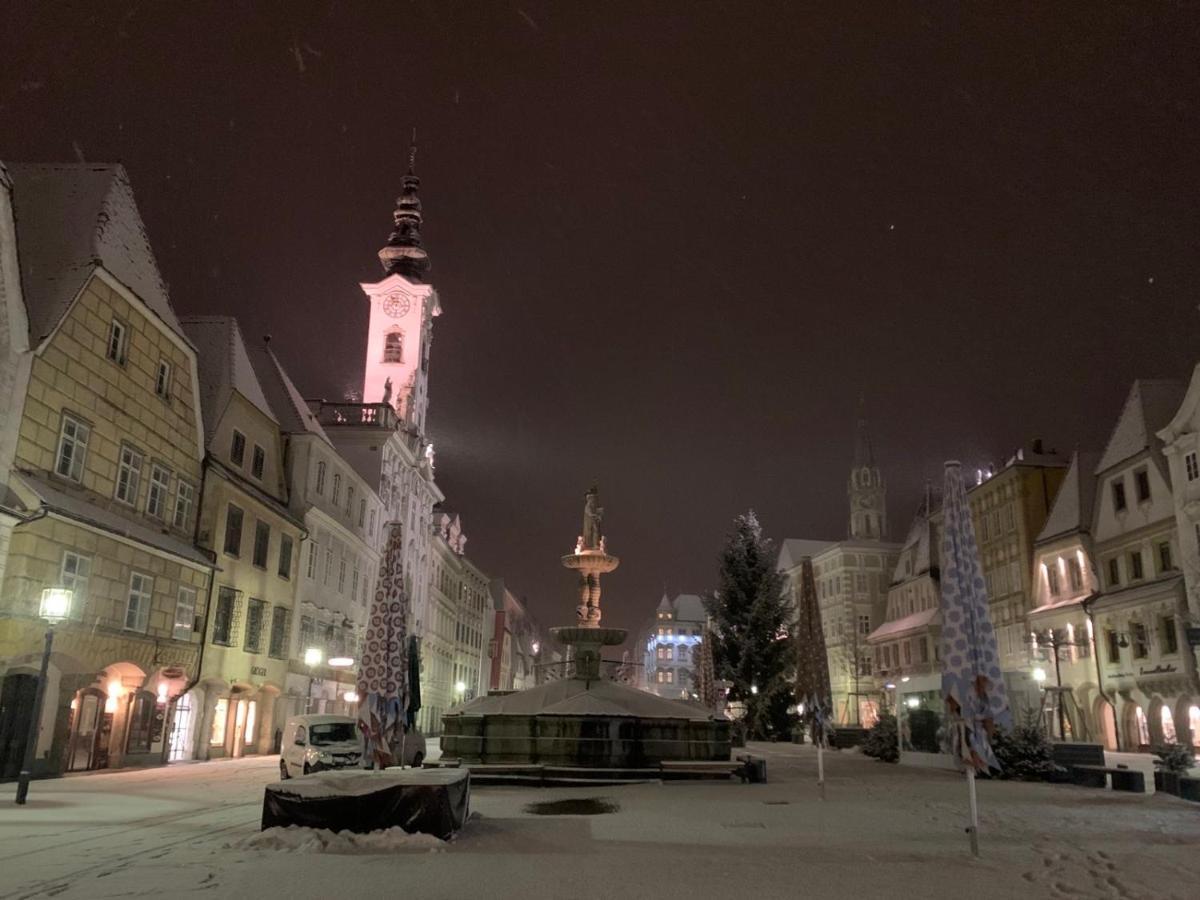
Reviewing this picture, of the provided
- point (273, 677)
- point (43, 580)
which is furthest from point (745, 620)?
point (43, 580)

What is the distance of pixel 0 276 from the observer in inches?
827

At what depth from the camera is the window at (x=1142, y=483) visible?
4019cm

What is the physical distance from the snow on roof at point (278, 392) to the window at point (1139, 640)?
119 feet

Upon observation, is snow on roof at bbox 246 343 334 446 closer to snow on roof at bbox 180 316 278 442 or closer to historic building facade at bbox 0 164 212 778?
snow on roof at bbox 180 316 278 442

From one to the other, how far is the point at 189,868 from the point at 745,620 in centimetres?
4380

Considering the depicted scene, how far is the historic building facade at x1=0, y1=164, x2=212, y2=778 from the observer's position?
21.0 meters

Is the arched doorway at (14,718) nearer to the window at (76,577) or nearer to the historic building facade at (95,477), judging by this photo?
the historic building facade at (95,477)

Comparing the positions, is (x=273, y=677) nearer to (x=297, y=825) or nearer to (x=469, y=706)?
(x=469, y=706)

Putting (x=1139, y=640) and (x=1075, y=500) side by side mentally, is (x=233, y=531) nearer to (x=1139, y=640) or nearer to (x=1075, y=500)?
(x=1139, y=640)

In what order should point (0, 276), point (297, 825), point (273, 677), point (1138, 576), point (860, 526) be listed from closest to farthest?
point (297, 825)
point (0, 276)
point (273, 677)
point (1138, 576)
point (860, 526)

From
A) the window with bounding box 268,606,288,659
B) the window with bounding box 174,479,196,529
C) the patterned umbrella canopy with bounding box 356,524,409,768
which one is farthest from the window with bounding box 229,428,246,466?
the patterned umbrella canopy with bounding box 356,524,409,768

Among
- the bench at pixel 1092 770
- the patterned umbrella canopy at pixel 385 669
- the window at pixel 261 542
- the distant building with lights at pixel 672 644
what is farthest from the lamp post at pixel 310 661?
the distant building with lights at pixel 672 644

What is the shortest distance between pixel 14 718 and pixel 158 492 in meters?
8.51

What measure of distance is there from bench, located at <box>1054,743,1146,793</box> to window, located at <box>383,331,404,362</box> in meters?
52.3
